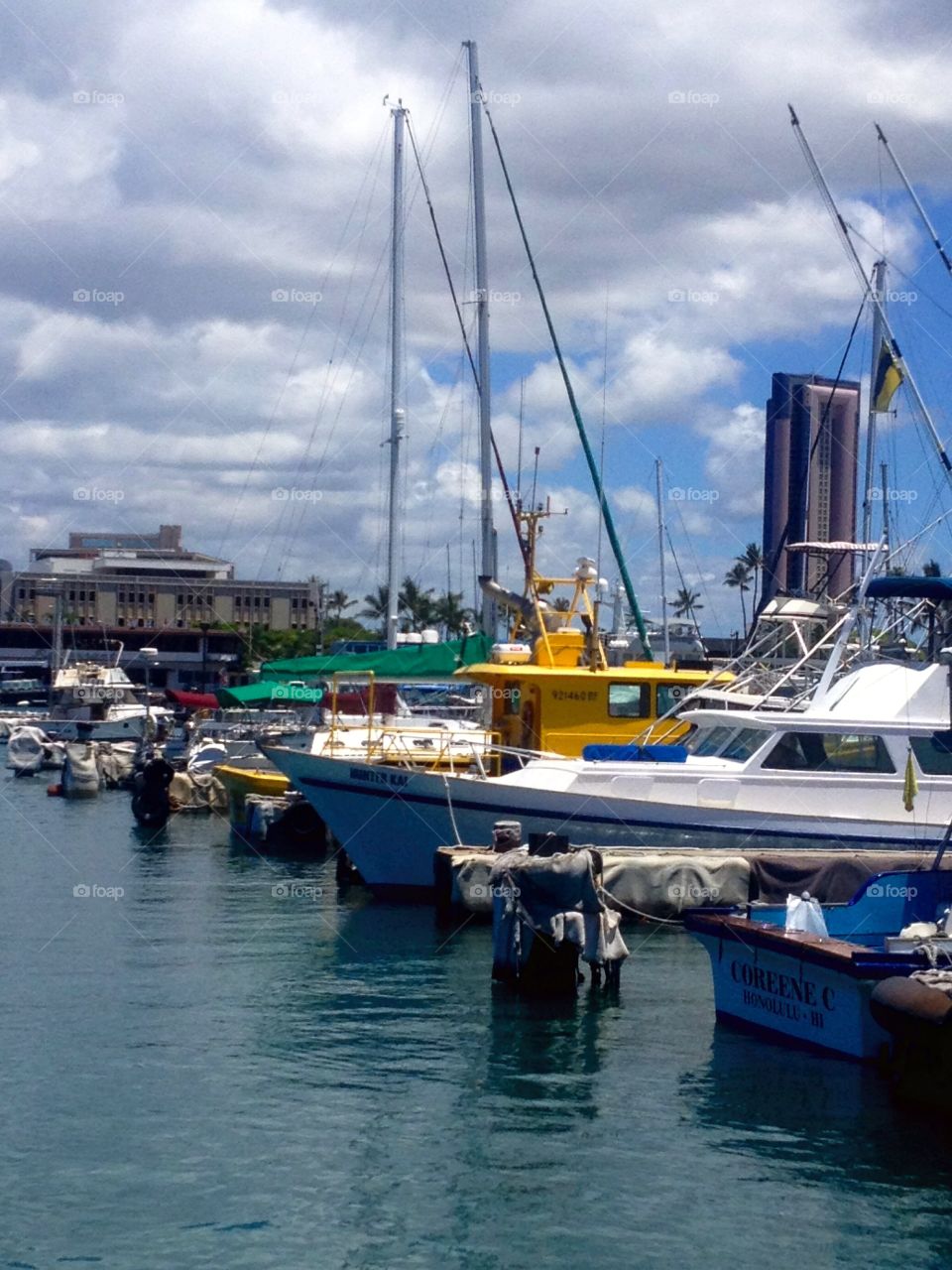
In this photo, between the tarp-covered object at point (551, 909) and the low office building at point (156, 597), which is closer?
the tarp-covered object at point (551, 909)

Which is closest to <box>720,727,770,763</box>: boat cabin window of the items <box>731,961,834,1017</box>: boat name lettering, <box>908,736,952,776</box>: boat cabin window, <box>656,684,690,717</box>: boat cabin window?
<box>908,736,952,776</box>: boat cabin window

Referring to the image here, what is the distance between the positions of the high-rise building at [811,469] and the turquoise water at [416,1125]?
1577 cm

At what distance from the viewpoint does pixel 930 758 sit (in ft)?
74.0

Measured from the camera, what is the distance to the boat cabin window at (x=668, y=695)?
1029 inches

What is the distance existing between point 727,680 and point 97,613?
270ft

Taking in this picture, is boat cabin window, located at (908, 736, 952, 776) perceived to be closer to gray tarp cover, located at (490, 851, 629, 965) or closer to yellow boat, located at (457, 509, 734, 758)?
yellow boat, located at (457, 509, 734, 758)

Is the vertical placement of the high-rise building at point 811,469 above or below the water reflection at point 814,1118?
above

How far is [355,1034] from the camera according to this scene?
1545cm

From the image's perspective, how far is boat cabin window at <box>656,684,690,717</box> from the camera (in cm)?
2614

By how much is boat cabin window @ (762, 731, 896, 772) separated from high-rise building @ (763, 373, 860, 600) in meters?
→ 8.15

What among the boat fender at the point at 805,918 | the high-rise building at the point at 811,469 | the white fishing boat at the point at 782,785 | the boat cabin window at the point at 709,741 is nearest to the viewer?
the boat fender at the point at 805,918

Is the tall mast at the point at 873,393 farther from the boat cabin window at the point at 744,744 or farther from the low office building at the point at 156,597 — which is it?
the low office building at the point at 156,597

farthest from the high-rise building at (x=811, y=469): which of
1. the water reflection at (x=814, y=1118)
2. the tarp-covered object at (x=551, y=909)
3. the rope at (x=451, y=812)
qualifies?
the water reflection at (x=814, y=1118)

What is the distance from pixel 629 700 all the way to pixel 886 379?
662cm
